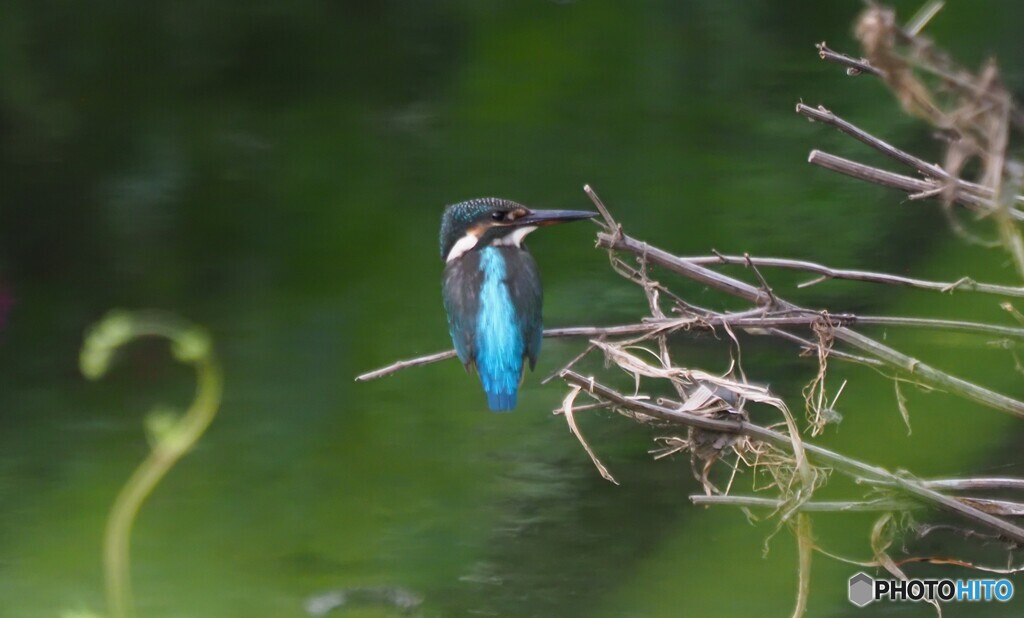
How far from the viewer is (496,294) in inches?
84.3

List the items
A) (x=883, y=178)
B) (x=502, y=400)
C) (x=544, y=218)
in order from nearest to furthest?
(x=883, y=178)
(x=502, y=400)
(x=544, y=218)

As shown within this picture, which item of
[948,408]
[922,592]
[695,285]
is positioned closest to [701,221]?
[695,285]

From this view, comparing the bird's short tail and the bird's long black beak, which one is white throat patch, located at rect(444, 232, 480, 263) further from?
the bird's short tail

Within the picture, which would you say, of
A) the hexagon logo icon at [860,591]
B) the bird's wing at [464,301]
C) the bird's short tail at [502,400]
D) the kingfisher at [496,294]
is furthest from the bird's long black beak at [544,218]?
the hexagon logo icon at [860,591]

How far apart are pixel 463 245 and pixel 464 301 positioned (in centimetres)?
16

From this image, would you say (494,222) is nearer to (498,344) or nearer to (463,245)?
(463,245)

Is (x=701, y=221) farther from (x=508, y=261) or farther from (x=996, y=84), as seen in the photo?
(x=996, y=84)

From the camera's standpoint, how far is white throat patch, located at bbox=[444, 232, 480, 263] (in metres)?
2.28

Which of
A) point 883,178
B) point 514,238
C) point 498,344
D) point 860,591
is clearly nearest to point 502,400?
point 498,344

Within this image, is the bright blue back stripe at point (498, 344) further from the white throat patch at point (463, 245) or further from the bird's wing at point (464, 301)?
the white throat patch at point (463, 245)

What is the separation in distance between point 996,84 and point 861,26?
0.29 ft

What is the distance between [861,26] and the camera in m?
0.77

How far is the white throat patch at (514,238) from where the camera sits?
2268 millimetres

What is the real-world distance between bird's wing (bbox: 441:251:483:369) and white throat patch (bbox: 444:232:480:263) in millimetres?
32
